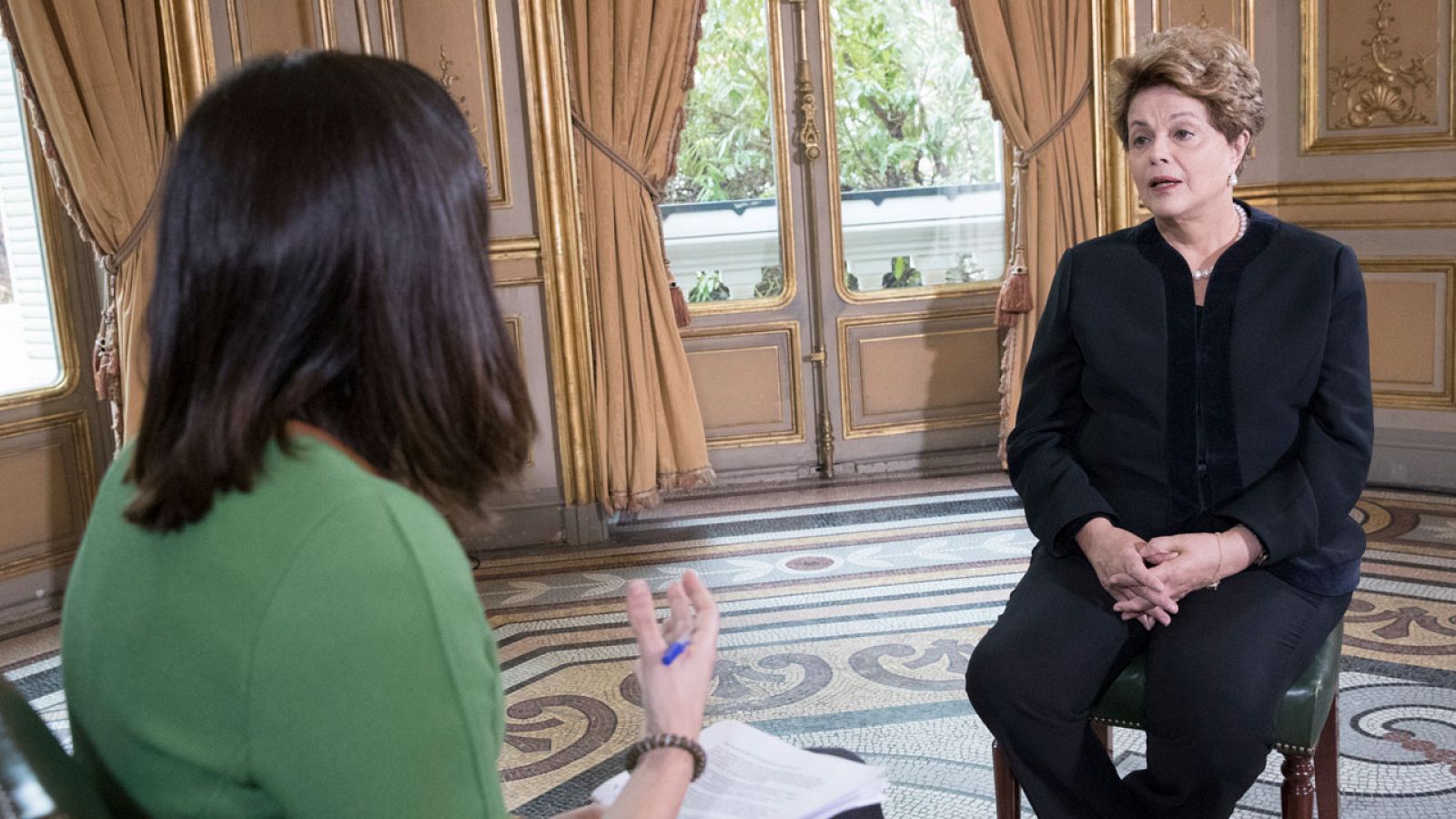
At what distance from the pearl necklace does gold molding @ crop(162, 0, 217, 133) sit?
11.5ft

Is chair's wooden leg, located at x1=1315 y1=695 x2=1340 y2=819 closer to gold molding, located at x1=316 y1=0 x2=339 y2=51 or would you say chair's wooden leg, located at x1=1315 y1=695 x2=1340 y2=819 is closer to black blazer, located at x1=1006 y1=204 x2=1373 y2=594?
black blazer, located at x1=1006 y1=204 x2=1373 y2=594

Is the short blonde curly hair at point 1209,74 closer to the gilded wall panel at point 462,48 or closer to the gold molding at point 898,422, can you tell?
the gilded wall panel at point 462,48

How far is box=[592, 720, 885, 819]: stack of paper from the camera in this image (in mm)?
1311

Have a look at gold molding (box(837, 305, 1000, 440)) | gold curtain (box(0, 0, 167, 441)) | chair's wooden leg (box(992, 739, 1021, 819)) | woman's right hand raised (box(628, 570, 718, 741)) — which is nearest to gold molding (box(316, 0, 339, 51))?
gold curtain (box(0, 0, 167, 441))

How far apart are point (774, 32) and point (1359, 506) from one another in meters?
2.87

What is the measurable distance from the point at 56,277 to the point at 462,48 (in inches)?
64.4

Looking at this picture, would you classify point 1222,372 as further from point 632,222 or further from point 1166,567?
point 632,222

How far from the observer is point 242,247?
0.93 m

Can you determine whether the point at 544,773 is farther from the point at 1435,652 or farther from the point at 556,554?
the point at 1435,652

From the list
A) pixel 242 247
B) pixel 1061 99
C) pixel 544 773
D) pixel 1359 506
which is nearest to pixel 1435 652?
pixel 1359 506

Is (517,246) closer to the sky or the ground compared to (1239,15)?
closer to the ground

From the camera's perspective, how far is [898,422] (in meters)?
5.65

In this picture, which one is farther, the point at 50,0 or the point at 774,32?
the point at 774,32

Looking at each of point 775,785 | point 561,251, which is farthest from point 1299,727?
point 561,251
